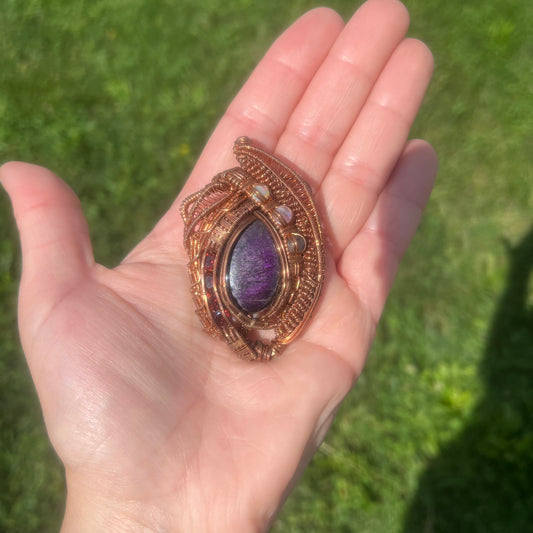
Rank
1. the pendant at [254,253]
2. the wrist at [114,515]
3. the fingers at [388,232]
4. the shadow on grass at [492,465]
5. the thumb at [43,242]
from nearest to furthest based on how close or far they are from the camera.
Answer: the wrist at [114,515] < the thumb at [43,242] < the pendant at [254,253] < the fingers at [388,232] < the shadow on grass at [492,465]

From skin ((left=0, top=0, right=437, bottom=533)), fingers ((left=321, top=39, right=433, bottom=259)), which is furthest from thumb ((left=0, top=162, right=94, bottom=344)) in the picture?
fingers ((left=321, top=39, right=433, bottom=259))

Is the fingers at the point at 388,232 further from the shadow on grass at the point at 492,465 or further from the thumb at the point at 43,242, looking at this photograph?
the thumb at the point at 43,242

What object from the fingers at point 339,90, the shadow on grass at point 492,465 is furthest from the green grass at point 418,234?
the fingers at point 339,90

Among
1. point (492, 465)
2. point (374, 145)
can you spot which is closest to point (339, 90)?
point (374, 145)

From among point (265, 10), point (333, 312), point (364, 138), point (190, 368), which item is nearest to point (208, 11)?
point (265, 10)

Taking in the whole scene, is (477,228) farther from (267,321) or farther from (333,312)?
(267,321)

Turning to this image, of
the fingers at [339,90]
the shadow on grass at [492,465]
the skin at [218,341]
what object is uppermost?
the fingers at [339,90]

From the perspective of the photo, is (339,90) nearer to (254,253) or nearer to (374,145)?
(374,145)
